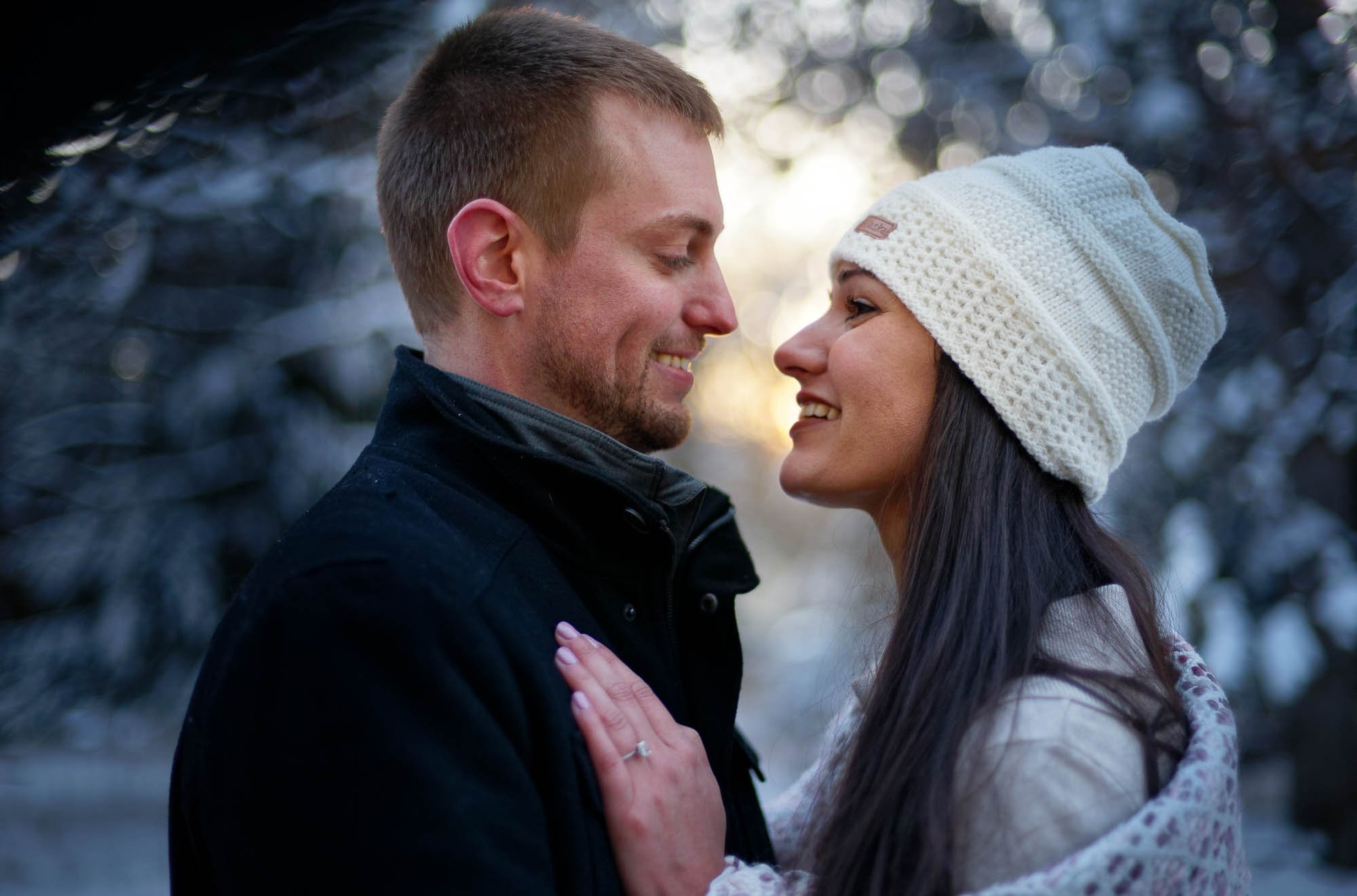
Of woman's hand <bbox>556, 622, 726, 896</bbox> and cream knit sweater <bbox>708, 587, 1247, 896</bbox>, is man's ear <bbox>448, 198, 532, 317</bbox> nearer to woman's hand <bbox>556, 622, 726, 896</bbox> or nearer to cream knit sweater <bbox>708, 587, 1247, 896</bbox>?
woman's hand <bbox>556, 622, 726, 896</bbox>

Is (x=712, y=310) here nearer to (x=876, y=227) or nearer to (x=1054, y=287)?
(x=876, y=227)

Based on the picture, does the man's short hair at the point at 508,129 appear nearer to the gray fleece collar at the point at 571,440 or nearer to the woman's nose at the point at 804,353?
the gray fleece collar at the point at 571,440

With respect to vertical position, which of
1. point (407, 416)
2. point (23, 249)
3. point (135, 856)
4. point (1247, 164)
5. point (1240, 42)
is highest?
point (1240, 42)

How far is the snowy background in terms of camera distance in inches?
165

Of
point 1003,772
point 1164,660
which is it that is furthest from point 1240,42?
point 1003,772

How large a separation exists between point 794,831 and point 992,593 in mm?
725

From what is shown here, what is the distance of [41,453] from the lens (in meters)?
4.21

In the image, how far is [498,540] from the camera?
1.63 meters

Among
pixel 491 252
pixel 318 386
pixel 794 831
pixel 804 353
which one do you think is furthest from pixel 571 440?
pixel 318 386

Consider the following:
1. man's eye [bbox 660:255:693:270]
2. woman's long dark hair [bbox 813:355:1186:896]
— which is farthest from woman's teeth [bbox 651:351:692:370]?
woman's long dark hair [bbox 813:355:1186:896]

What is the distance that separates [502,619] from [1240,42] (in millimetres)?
4618

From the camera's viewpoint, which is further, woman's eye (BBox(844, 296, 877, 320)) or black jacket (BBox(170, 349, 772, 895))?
woman's eye (BBox(844, 296, 877, 320))

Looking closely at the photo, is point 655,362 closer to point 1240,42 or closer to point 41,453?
point 41,453

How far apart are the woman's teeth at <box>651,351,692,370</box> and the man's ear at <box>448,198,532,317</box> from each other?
30 cm
